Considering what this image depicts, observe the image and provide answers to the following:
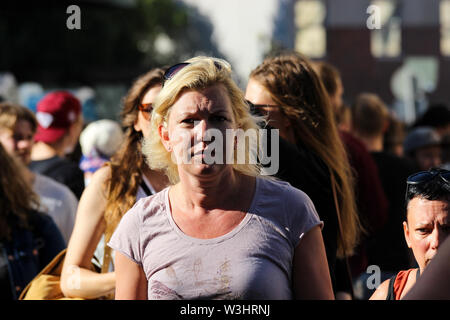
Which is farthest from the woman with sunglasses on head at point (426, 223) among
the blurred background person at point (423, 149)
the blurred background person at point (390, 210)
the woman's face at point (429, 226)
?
the blurred background person at point (423, 149)

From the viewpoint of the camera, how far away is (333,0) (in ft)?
122

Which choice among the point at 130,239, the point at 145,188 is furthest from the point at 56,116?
the point at 130,239

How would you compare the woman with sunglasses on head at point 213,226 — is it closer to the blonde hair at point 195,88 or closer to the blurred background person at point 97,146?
the blonde hair at point 195,88

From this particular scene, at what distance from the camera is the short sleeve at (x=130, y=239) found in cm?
224

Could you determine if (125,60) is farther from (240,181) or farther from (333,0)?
(240,181)

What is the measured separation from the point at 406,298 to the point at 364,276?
2374 millimetres

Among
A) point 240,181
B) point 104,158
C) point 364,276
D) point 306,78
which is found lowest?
point 364,276

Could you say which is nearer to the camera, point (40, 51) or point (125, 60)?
point (40, 51)

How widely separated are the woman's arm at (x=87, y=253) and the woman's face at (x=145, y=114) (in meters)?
0.31

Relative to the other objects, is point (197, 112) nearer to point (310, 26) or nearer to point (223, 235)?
point (223, 235)

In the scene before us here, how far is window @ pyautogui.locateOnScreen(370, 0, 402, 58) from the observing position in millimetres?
35906

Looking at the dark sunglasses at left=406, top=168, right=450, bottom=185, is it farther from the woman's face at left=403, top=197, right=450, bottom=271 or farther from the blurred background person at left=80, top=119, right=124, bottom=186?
the blurred background person at left=80, top=119, right=124, bottom=186

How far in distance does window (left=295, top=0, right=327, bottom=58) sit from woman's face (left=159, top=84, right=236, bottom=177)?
33.9m
